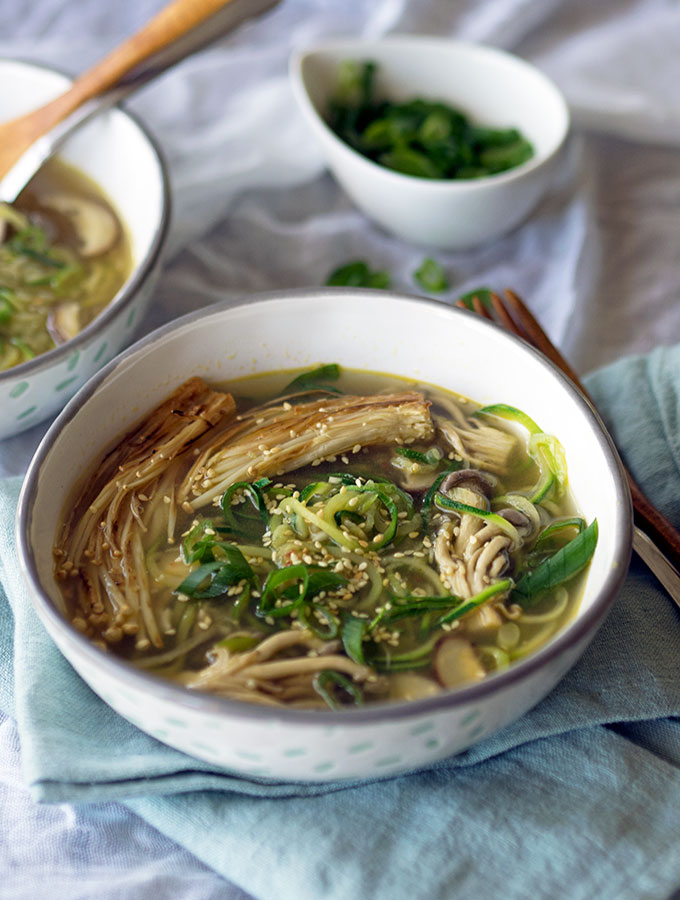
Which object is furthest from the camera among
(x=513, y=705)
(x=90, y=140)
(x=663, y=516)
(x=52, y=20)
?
(x=52, y=20)

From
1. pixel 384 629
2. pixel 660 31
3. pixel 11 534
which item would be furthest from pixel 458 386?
pixel 660 31

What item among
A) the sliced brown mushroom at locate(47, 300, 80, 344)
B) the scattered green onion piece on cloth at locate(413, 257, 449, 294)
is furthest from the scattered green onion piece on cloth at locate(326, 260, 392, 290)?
the sliced brown mushroom at locate(47, 300, 80, 344)

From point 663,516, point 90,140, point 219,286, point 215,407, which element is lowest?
point 663,516

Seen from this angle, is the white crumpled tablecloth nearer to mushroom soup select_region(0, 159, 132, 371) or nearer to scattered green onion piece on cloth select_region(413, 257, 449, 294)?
scattered green onion piece on cloth select_region(413, 257, 449, 294)

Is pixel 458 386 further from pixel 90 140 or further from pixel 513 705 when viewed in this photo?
pixel 90 140

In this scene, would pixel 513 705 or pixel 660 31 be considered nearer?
pixel 513 705

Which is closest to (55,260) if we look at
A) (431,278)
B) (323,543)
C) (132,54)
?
(132,54)
